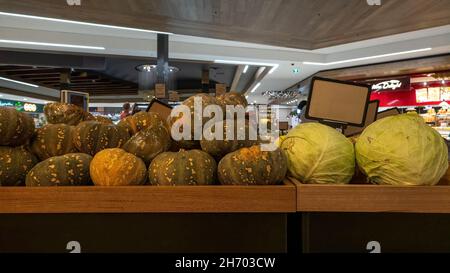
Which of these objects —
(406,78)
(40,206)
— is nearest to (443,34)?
(406,78)

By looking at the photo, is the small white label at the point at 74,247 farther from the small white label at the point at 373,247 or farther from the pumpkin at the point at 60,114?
the small white label at the point at 373,247

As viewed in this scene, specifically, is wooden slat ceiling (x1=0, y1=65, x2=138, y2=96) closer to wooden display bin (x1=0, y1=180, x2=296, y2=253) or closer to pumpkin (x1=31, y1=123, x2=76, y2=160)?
pumpkin (x1=31, y1=123, x2=76, y2=160)

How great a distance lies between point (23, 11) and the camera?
4.27 meters

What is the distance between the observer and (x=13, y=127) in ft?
3.34

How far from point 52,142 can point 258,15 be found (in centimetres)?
381

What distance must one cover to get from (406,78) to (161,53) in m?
5.78

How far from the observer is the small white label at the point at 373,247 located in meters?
0.90

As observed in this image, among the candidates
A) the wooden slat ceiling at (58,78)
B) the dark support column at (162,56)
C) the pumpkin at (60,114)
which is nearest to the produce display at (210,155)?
the pumpkin at (60,114)

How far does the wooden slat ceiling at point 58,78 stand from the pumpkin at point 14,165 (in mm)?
7237

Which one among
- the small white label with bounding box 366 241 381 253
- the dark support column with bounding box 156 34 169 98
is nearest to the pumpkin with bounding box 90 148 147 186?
Result: the small white label with bounding box 366 241 381 253

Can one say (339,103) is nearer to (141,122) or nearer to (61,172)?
(141,122)

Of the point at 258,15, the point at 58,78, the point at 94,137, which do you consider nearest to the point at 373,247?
the point at 94,137

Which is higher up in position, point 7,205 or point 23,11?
point 23,11
